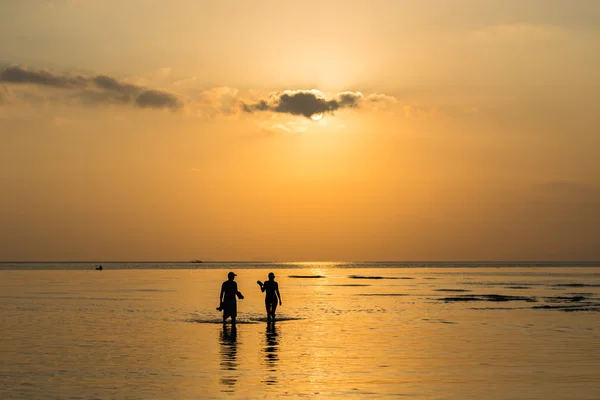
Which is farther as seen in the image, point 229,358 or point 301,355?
point 301,355

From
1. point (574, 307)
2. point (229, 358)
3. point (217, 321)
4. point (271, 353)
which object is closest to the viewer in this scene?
point (229, 358)

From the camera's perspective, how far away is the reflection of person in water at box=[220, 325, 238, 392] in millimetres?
18203

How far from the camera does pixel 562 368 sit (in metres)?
20.9

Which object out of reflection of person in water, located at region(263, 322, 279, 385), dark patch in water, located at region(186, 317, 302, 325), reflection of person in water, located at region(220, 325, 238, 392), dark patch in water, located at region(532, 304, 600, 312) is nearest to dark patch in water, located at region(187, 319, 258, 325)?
dark patch in water, located at region(186, 317, 302, 325)

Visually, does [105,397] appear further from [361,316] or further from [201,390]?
[361,316]

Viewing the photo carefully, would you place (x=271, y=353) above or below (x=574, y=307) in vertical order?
below

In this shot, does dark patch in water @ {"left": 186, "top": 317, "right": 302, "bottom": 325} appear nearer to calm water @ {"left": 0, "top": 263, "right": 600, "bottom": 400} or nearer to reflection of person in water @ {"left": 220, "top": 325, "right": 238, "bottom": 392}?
calm water @ {"left": 0, "top": 263, "right": 600, "bottom": 400}

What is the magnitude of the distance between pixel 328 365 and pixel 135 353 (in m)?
6.25

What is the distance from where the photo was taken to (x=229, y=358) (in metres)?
22.6

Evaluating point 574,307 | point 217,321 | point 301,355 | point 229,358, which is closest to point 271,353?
point 301,355

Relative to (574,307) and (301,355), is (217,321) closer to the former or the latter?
(301,355)

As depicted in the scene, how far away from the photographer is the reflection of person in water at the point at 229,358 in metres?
18.2

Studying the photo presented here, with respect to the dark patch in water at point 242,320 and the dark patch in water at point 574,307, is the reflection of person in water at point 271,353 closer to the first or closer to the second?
the dark patch in water at point 242,320

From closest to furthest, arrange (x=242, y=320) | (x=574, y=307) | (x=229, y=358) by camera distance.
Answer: (x=229, y=358), (x=242, y=320), (x=574, y=307)
